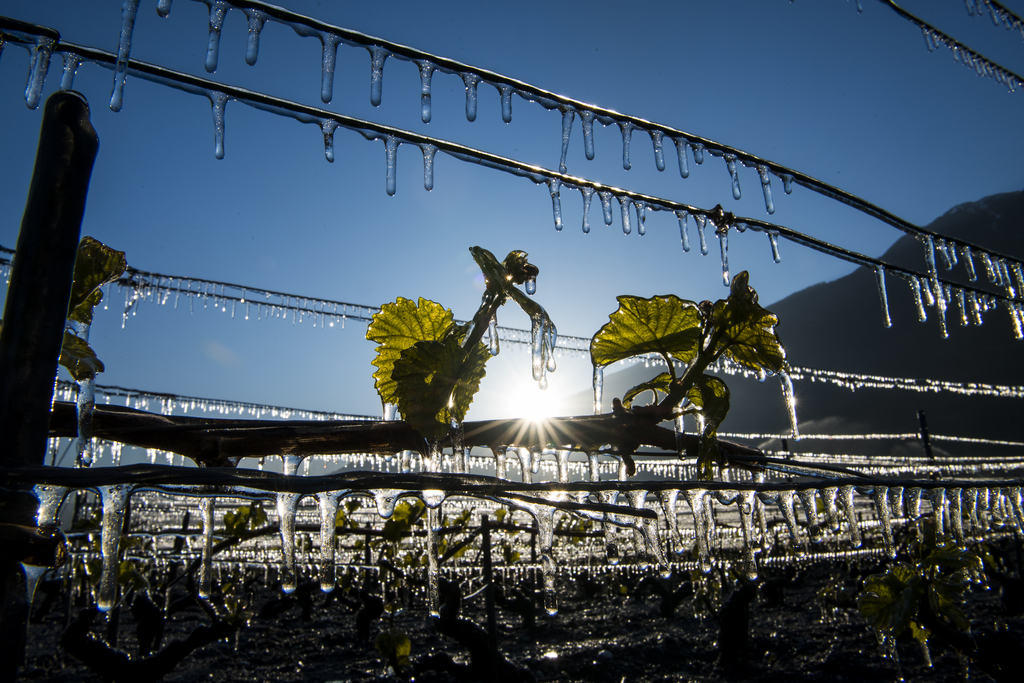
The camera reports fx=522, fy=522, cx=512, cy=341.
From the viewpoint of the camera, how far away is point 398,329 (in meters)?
1.24

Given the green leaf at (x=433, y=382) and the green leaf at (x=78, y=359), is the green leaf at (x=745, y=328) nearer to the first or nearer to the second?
the green leaf at (x=433, y=382)

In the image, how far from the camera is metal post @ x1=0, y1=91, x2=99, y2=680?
2.94 ft

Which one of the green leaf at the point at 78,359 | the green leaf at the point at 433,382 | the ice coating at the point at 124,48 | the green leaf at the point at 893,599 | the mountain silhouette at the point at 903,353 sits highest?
the mountain silhouette at the point at 903,353

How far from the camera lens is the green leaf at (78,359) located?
43.1 inches

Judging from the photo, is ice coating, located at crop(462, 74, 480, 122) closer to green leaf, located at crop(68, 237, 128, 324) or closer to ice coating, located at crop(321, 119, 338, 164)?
ice coating, located at crop(321, 119, 338, 164)

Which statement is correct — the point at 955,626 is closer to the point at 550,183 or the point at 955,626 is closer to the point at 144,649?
the point at 550,183

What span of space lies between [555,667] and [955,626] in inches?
222

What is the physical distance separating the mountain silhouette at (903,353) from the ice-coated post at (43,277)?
7390cm

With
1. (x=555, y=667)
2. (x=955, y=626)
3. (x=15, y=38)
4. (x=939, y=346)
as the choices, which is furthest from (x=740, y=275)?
(x=939, y=346)

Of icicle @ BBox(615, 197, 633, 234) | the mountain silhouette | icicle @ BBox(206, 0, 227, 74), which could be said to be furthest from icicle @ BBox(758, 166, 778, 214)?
the mountain silhouette

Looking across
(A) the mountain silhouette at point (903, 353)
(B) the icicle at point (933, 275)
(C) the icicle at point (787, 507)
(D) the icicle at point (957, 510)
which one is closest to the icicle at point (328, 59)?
(C) the icicle at point (787, 507)

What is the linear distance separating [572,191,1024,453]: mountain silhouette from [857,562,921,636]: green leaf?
69.3m

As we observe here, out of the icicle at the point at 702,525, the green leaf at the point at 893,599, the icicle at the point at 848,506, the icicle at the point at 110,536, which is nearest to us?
the icicle at the point at 110,536

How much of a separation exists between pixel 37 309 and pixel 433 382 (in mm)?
726
